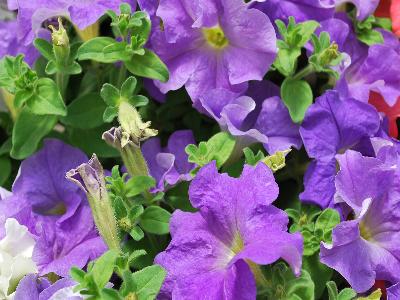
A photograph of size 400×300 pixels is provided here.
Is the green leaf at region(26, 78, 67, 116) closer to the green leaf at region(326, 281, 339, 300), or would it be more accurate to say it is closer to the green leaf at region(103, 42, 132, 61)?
the green leaf at region(103, 42, 132, 61)

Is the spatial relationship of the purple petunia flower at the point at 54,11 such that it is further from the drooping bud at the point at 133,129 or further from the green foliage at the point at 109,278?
the green foliage at the point at 109,278

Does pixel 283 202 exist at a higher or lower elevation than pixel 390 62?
lower

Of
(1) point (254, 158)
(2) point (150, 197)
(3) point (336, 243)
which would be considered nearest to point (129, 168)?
(2) point (150, 197)

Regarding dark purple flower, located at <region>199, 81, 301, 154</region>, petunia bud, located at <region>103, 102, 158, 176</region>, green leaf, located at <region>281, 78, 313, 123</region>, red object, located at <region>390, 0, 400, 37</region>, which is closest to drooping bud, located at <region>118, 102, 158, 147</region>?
petunia bud, located at <region>103, 102, 158, 176</region>

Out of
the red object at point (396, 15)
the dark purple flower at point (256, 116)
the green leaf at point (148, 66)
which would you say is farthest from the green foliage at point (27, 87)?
the red object at point (396, 15)

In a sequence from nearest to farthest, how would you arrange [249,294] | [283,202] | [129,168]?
[249,294] → [129,168] → [283,202]

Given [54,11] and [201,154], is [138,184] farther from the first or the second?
[54,11]

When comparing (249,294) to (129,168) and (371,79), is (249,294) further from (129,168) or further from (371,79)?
(371,79)
